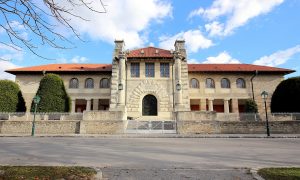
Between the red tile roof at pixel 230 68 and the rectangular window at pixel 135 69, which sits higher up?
the red tile roof at pixel 230 68

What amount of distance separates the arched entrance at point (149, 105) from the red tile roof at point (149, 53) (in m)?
5.34

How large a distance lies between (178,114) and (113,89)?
10418 millimetres

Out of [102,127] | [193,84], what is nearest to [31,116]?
[102,127]

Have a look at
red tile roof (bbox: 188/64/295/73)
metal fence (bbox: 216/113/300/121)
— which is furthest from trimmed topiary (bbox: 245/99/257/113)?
metal fence (bbox: 216/113/300/121)

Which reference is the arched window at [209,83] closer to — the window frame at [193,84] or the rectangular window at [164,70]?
the window frame at [193,84]

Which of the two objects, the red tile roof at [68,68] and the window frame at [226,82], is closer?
the red tile roof at [68,68]

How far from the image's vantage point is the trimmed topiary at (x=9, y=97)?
78.5 feet

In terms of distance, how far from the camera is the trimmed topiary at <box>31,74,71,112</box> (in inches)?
957

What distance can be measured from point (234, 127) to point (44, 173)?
1788 centimetres

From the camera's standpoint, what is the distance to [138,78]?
98.2 feet

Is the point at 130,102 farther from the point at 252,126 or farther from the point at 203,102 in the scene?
the point at 252,126

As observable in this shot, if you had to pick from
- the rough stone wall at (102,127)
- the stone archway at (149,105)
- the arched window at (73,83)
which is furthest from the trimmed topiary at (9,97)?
the stone archway at (149,105)

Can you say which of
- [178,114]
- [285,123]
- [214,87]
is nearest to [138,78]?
[178,114]

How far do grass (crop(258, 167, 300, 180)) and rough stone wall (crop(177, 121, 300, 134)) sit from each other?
14.1 m
